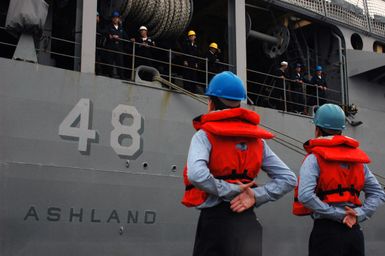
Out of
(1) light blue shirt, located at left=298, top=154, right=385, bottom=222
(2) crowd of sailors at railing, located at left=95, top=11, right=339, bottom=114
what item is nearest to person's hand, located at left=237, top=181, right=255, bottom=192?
(1) light blue shirt, located at left=298, top=154, right=385, bottom=222

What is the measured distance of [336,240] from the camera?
3.51m

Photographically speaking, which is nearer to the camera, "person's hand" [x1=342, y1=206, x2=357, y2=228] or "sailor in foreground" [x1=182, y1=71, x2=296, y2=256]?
"sailor in foreground" [x1=182, y1=71, x2=296, y2=256]

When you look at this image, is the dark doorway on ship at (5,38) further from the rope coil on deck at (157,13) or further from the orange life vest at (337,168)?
the orange life vest at (337,168)

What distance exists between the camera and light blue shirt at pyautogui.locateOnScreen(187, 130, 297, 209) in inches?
108

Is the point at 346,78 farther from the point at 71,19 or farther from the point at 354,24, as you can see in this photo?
the point at 71,19

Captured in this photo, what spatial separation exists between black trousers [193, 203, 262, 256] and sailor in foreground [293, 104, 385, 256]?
0.83 metres

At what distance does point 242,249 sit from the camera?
2.75 m

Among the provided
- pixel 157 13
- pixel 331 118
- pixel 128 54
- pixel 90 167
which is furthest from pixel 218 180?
pixel 157 13

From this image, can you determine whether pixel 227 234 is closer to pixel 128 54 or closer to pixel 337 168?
pixel 337 168

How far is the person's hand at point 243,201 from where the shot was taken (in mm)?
2781

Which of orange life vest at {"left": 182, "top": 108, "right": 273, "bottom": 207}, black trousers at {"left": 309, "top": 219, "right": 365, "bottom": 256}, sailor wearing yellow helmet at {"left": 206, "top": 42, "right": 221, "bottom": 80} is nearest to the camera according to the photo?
orange life vest at {"left": 182, "top": 108, "right": 273, "bottom": 207}

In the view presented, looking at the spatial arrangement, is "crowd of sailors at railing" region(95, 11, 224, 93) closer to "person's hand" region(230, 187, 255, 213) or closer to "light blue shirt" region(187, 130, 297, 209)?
"light blue shirt" region(187, 130, 297, 209)

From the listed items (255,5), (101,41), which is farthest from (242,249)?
(255,5)

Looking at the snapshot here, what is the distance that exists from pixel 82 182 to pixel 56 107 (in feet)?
2.83
